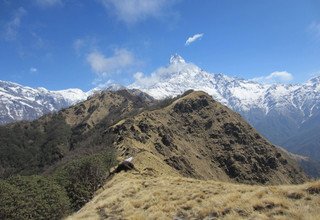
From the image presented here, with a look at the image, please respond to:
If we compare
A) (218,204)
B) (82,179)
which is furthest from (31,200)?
(218,204)

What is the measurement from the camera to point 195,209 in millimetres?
24969

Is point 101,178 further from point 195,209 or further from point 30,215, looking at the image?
point 195,209

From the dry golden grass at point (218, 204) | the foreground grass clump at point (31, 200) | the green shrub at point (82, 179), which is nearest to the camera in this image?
the dry golden grass at point (218, 204)

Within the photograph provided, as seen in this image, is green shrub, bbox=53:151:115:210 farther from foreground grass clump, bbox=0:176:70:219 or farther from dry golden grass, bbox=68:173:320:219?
dry golden grass, bbox=68:173:320:219

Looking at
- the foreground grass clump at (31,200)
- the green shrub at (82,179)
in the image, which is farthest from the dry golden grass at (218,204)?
the green shrub at (82,179)

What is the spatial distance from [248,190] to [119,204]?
11593 mm

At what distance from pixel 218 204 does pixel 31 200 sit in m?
51.1

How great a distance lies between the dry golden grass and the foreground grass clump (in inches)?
1354

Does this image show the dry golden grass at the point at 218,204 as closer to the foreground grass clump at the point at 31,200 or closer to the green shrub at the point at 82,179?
the foreground grass clump at the point at 31,200

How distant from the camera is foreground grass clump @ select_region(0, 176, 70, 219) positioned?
63.6m

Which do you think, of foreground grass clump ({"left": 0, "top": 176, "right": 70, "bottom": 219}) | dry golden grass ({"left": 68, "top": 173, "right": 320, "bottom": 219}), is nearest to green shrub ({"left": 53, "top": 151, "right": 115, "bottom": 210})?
foreground grass clump ({"left": 0, "top": 176, "right": 70, "bottom": 219})

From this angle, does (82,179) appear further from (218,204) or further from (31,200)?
(218,204)

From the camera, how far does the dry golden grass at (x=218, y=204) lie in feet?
65.0

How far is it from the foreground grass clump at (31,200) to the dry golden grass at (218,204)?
113 feet
